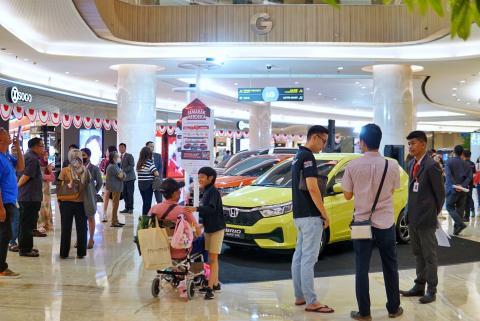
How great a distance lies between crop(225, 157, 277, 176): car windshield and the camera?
11158mm

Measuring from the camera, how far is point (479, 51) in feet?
43.1

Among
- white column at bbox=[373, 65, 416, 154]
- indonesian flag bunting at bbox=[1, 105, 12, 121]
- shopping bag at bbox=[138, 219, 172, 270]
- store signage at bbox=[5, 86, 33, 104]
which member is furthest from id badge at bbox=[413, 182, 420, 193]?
store signage at bbox=[5, 86, 33, 104]

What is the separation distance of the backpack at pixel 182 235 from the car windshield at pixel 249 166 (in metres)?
5.81

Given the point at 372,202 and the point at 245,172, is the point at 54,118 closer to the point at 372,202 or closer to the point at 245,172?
the point at 245,172

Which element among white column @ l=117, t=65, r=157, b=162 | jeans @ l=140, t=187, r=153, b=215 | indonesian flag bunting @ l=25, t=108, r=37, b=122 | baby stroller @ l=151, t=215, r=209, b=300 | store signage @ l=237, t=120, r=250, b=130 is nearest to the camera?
baby stroller @ l=151, t=215, r=209, b=300

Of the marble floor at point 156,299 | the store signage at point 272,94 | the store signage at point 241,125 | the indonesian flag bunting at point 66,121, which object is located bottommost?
the marble floor at point 156,299

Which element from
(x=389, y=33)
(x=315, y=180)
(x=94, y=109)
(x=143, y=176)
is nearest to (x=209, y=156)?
(x=143, y=176)

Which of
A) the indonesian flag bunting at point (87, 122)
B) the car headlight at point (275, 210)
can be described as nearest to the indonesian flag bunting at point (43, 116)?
the indonesian flag bunting at point (87, 122)

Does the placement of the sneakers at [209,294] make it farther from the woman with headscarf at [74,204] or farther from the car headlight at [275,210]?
the woman with headscarf at [74,204]

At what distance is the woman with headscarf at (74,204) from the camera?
723 cm

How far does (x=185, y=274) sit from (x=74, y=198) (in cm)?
256

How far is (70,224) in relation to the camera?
7.38 meters

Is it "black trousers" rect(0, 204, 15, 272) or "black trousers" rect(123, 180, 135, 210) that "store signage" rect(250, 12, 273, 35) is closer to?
"black trousers" rect(123, 180, 135, 210)

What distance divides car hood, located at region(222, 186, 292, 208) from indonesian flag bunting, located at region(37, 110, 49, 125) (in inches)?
496
